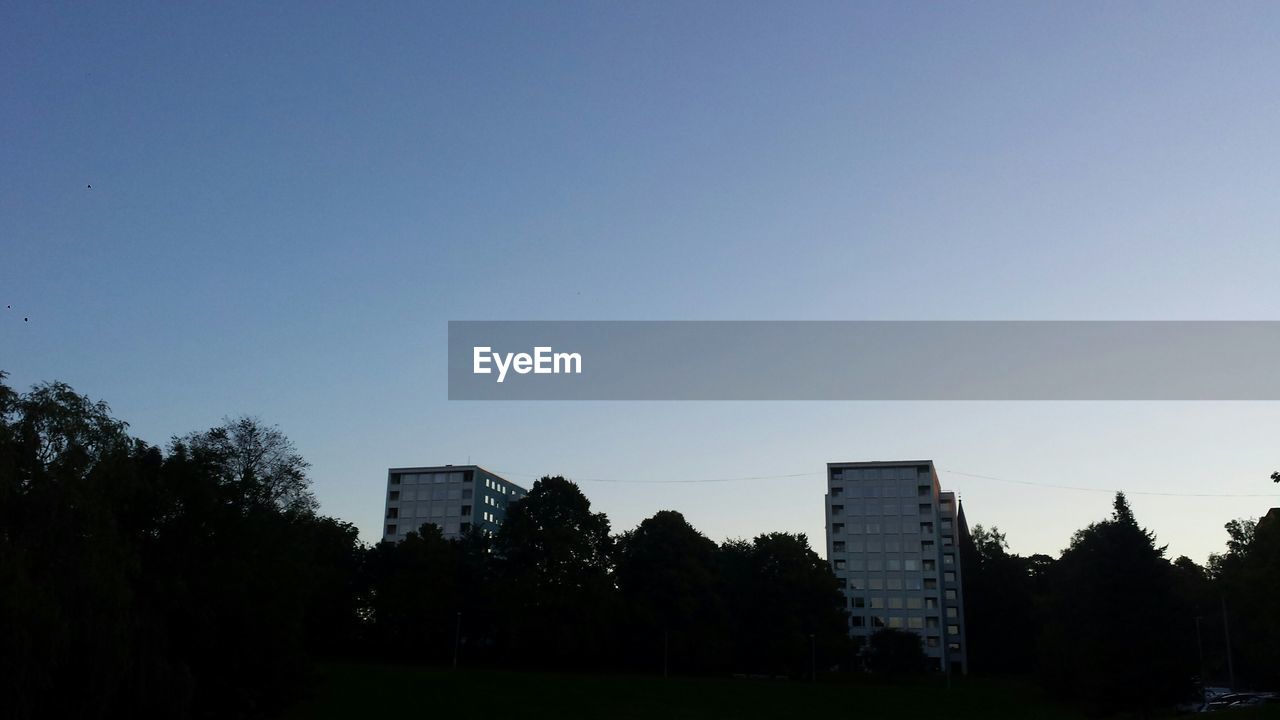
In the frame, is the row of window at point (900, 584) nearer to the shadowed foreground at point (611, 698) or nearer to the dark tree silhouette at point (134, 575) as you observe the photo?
the shadowed foreground at point (611, 698)

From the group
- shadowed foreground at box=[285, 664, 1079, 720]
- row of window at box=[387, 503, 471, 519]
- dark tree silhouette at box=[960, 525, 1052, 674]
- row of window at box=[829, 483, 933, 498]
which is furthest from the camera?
row of window at box=[387, 503, 471, 519]

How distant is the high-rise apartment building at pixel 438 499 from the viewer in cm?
16050

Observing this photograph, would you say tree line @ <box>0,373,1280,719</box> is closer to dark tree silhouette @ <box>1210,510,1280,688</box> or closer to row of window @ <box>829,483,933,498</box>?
dark tree silhouette @ <box>1210,510,1280,688</box>

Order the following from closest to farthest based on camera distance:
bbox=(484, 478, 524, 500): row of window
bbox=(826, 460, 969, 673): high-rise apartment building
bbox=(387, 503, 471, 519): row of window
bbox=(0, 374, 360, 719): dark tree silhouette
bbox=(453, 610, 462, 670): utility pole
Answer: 1. bbox=(0, 374, 360, 719): dark tree silhouette
2. bbox=(453, 610, 462, 670): utility pole
3. bbox=(826, 460, 969, 673): high-rise apartment building
4. bbox=(387, 503, 471, 519): row of window
5. bbox=(484, 478, 524, 500): row of window

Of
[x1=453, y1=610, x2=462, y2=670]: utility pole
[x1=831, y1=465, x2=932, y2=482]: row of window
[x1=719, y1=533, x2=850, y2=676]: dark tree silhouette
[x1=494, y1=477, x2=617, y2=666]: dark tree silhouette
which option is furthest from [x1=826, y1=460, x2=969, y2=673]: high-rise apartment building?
[x1=453, y1=610, x2=462, y2=670]: utility pole

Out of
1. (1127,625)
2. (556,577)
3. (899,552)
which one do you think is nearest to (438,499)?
(899,552)

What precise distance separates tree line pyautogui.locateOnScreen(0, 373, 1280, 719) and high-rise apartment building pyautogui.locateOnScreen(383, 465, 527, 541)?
200 feet

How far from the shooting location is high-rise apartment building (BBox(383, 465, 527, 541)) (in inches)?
6319

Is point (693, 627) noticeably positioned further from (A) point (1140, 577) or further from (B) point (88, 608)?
(B) point (88, 608)

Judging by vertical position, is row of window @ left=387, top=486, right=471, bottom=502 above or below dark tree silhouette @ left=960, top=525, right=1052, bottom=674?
above

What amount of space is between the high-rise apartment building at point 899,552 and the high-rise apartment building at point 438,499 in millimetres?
55194

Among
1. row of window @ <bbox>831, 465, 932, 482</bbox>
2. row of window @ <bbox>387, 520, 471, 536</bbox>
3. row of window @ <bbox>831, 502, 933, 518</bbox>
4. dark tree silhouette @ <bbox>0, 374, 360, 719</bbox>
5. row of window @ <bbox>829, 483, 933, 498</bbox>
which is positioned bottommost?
dark tree silhouette @ <bbox>0, 374, 360, 719</bbox>

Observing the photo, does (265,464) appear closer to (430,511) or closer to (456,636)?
(456,636)

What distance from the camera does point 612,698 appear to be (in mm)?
66188
